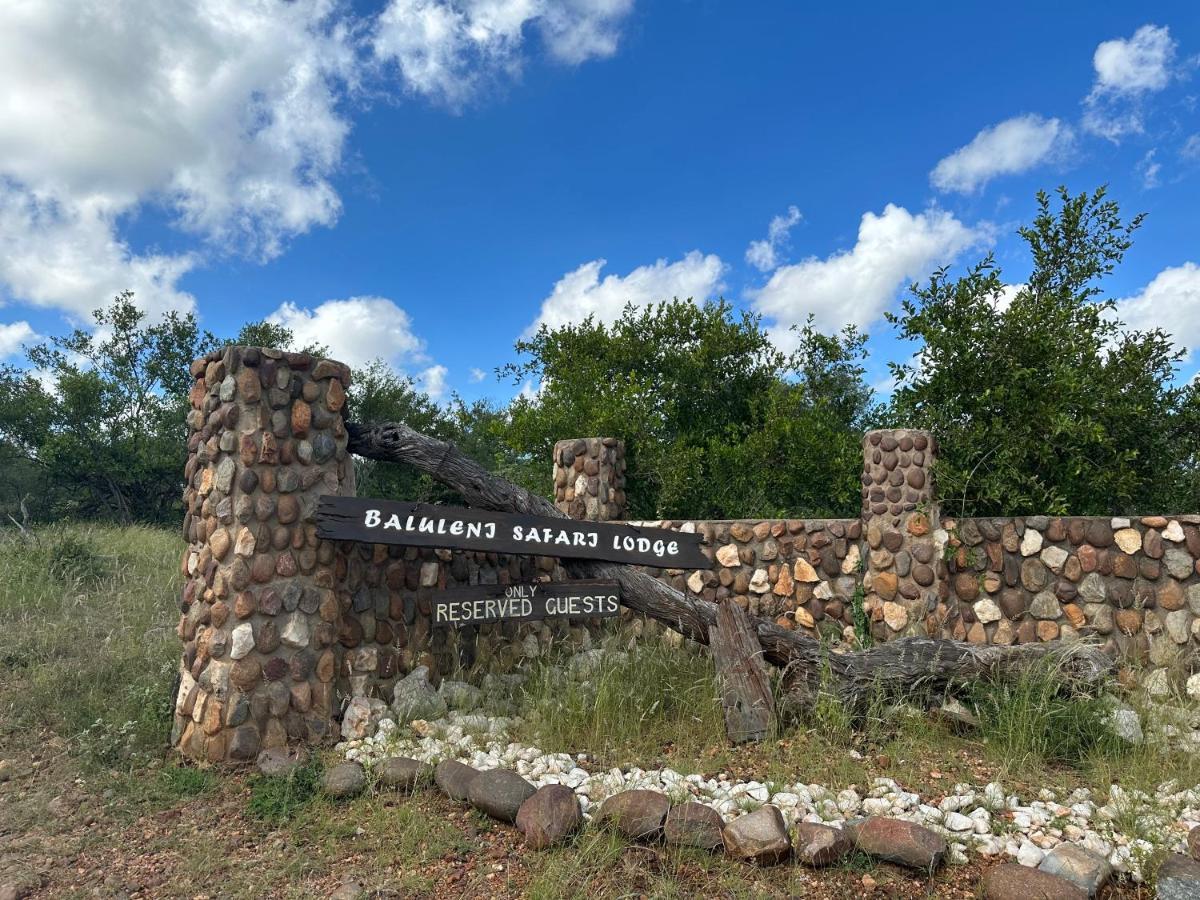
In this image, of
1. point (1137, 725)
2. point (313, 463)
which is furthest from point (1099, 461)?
point (313, 463)

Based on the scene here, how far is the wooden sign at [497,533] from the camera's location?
19.1 feet

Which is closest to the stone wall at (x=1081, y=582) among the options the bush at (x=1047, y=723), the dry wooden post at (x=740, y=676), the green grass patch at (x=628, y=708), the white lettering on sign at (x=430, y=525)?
the bush at (x=1047, y=723)

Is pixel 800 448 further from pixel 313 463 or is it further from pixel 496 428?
pixel 313 463

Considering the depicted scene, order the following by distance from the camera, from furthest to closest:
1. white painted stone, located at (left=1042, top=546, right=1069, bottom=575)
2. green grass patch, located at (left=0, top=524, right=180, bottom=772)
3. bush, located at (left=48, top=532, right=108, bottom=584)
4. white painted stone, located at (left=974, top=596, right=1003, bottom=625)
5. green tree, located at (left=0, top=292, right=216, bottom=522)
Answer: green tree, located at (left=0, top=292, right=216, bottom=522)
bush, located at (left=48, top=532, right=108, bottom=584)
white painted stone, located at (left=974, top=596, right=1003, bottom=625)
white painted stone, located at (left=1042, top=546, right=1069, bottom=575)
green grass patch, located at (left=0, top=524, right=180, bottom=772)

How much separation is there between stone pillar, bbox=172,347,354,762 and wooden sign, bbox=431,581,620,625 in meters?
0.86

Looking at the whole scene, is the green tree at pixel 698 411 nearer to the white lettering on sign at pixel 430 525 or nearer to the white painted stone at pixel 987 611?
the white painted stone at pixel 987 611

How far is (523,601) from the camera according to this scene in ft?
20.4

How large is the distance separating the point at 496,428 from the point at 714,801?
9.50 meters

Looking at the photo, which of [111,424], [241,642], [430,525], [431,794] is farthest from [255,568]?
[111,424]

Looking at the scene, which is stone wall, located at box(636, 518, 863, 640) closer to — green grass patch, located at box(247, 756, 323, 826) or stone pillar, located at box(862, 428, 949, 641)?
stone pillar, located at box(862, 428, 949, 641)

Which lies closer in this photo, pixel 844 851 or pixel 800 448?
pixel 844 851

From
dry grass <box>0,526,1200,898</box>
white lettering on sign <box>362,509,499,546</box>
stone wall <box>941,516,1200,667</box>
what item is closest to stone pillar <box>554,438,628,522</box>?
dry grass <box>0,526,1200,898</box>

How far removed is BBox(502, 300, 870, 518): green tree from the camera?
11.5 meters

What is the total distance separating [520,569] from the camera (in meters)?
8.13
